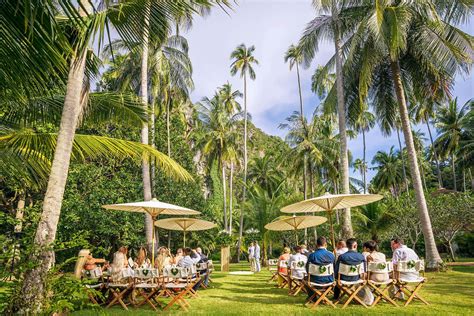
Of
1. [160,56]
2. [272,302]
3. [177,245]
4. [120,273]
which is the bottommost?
[272,302]

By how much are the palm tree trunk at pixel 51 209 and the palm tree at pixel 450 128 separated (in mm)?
39873

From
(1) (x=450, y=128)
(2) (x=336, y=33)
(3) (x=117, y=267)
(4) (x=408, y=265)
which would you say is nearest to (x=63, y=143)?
(3) (x=117, y=267)

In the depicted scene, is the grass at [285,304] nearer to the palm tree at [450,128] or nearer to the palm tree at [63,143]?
the palm tree at [63,143]

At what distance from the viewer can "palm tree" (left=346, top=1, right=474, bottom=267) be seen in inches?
563

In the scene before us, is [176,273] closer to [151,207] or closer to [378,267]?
[151,207]

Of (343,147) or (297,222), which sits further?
(343,147)

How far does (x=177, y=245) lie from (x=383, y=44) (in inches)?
828

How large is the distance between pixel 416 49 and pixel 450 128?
91.6 feet

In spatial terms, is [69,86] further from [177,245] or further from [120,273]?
[177,245]

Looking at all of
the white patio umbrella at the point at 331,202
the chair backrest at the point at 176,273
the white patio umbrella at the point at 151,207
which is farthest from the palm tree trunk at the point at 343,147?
the chair backrest at the point at 176,273

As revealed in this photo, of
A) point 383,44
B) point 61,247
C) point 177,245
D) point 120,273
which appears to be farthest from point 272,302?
point 177,245

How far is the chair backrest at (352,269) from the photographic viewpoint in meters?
7.47

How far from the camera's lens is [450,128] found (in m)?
39.6

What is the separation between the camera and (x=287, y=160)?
36031 mm
